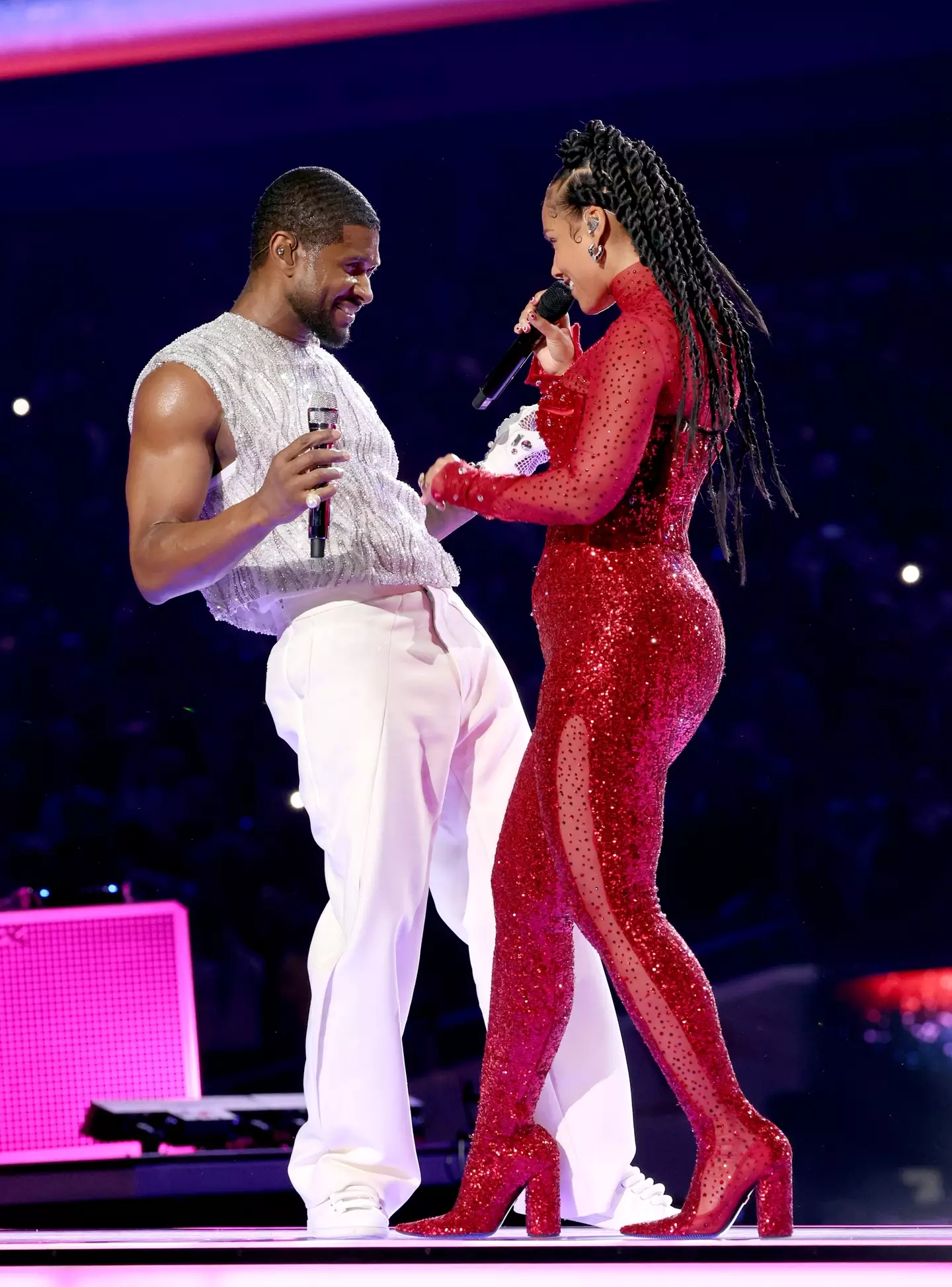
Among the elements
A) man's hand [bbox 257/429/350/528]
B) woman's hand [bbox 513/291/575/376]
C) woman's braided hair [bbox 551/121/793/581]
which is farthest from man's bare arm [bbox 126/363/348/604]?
woman's braided hair [bbox 551/121/793/581]

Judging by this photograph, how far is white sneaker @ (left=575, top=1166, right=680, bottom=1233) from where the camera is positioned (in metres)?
2.03

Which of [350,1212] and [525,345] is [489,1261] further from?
[525,345]

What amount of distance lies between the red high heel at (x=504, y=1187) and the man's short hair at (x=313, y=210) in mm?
1358

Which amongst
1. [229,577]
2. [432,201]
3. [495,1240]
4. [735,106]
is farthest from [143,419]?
[735,106]

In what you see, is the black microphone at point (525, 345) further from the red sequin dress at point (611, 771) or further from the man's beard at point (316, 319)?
the man's beard at point (316, 319)

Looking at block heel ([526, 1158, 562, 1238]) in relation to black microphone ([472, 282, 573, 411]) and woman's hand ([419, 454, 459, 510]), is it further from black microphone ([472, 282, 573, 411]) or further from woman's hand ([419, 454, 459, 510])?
black microphone ([472, 282, 573, 411])

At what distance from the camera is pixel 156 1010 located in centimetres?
347

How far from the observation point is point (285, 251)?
232cm

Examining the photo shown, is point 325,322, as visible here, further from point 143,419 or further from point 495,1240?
point 495,1240

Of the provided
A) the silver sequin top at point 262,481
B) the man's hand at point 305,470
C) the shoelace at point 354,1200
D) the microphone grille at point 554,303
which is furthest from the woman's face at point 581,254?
the shoelace at point 354,1200

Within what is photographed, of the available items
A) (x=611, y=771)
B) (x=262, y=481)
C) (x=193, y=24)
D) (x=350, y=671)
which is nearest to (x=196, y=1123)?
(x=350, y=671)

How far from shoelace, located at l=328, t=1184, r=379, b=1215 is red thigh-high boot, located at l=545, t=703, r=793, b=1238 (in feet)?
1.34

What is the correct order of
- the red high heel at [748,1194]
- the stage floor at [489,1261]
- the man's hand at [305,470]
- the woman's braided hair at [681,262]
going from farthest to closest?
the man's hand at [305,470], the woman's braided hair at [681,262], the red high heel at [748,1194], the stage floor at [489,1261]

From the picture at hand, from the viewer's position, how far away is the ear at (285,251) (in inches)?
91.4
